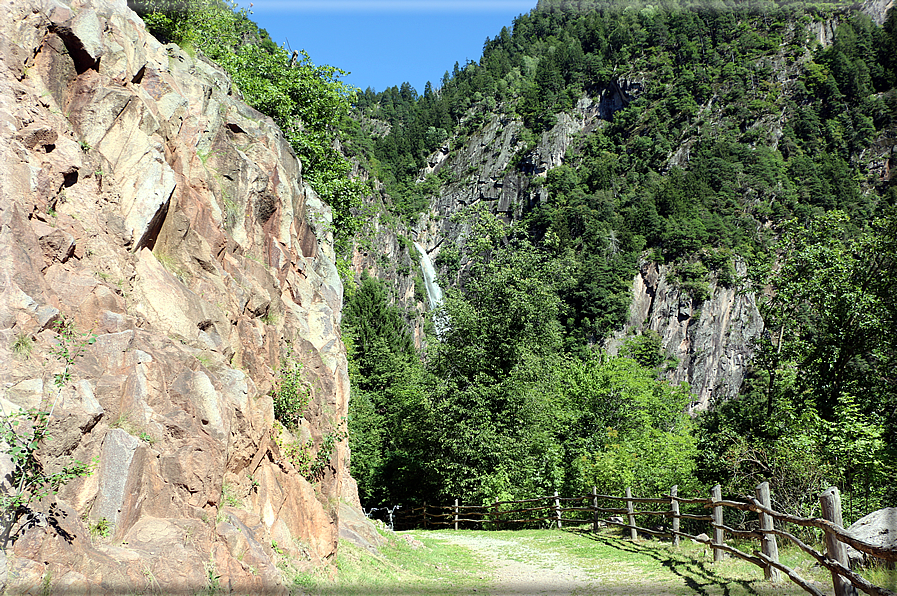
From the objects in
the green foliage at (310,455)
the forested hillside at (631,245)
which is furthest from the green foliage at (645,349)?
the green foliage at (310,455)

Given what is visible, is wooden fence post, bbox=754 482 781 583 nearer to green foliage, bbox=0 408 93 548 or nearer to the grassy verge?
the grassy verge

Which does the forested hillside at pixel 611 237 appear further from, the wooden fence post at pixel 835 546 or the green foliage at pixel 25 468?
the green foliage at pixel 25 468

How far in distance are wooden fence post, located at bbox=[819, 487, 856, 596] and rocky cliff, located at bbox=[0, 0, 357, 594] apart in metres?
5.94

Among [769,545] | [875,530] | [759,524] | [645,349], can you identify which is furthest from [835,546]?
[645,349]

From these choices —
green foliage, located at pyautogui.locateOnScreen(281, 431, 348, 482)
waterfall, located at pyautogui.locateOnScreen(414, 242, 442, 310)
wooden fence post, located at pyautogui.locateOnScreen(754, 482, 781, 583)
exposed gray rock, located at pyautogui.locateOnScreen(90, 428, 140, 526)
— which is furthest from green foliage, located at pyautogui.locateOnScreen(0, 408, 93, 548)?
waterfall, located at pyautogui.locateOnScreen(414, 242, 442, 310)

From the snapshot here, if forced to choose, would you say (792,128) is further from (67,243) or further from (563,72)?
(67,243)

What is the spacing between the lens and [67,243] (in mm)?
6188

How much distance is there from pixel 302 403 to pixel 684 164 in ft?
403

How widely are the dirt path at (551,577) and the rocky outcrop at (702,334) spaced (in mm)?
71426

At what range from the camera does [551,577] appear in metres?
10.6

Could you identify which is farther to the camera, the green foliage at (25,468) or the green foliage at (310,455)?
the green foliage at (310,455)

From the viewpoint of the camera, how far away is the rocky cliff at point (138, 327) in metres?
5.08

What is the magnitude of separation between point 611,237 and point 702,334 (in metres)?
23.2

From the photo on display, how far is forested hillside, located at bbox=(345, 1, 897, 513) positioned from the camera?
58.0ft
